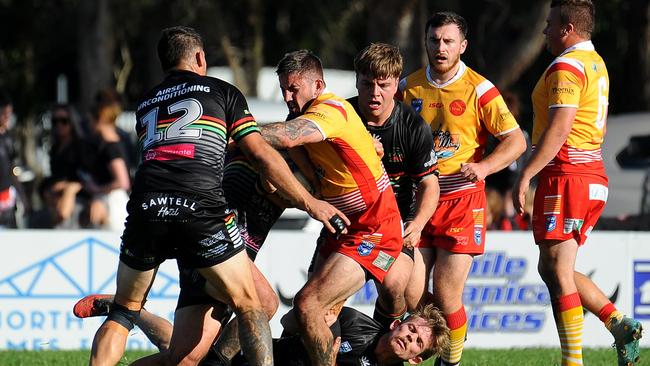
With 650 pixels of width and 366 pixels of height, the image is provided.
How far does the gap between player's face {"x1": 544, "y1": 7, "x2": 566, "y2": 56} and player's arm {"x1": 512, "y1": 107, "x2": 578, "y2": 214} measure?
55 centimetres

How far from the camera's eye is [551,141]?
25.7ft

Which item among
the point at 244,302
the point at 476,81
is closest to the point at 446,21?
the point at 476,81

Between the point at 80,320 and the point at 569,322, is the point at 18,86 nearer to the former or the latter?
the point at 80,320

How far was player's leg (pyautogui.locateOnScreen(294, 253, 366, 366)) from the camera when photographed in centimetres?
716

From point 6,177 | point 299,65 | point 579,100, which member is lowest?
point 6,177

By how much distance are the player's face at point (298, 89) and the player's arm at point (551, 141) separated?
1.53 m

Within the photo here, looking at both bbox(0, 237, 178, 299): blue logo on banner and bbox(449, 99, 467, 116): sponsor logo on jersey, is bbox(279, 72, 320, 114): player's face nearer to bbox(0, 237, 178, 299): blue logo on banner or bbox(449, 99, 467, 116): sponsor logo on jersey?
bbox(449, 99, 467, 116): sponsor logo on jersey

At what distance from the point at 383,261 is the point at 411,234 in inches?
15.6

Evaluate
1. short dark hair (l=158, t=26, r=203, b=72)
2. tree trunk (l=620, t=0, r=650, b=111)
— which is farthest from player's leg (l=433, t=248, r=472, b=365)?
tree trunk (l=620, t=0, r=650, b=111)

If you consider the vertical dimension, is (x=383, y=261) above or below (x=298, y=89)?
below

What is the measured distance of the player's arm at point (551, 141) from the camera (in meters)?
7.84

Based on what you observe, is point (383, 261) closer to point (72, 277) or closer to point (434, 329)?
point (434, 329)

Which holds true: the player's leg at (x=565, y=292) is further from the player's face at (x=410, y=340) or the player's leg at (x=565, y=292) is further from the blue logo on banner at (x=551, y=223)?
the player's face at (x=410, y=340)

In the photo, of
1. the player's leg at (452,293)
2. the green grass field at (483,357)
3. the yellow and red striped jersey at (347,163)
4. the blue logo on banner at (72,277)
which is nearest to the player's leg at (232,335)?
the yellow and red striped jersey at (347,163)
